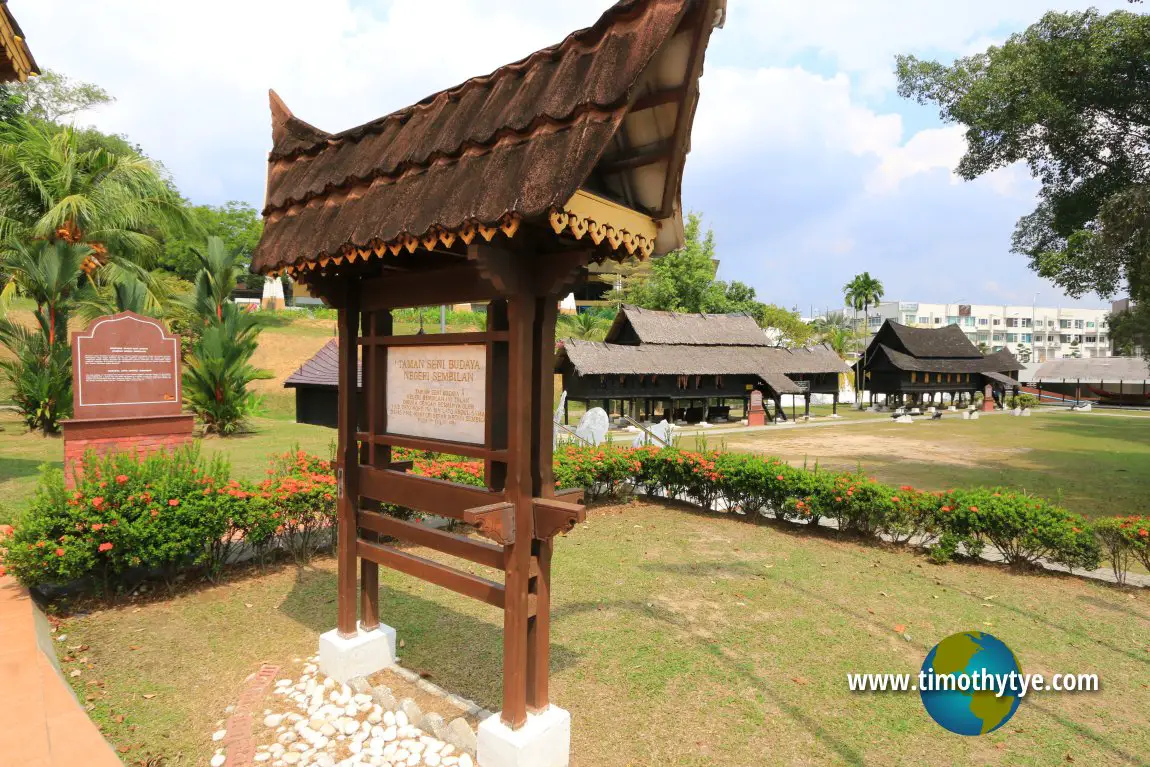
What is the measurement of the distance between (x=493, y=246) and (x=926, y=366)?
4873 centimetres

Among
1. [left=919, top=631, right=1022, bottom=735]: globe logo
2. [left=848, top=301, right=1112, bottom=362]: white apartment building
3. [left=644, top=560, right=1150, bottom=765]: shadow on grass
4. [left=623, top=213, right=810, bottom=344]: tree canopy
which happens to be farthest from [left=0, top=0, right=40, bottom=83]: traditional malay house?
[left=848, top=301, right=1112, bottom=362]: white apartment building

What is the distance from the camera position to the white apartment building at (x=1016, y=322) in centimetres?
10656

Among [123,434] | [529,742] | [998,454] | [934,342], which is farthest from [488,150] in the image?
[934,342]

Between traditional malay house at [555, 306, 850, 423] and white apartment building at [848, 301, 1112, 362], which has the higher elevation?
white apartment building at [848, 301, 1112, 362]

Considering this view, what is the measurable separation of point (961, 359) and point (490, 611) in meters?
52.2

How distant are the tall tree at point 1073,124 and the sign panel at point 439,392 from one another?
1309 centimetres

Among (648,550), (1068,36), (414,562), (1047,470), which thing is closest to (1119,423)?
(1047,470)

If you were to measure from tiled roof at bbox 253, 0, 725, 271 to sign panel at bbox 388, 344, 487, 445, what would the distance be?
98cm

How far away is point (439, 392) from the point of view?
14.8ft

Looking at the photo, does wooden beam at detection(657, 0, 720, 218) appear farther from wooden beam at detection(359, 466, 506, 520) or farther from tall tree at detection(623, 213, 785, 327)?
tall tree at detection(623, 213, 785, 327)

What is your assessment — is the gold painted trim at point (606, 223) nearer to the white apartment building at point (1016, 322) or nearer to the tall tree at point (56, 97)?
the tall tree at point (56, 97)

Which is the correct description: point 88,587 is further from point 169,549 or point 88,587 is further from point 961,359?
point 961,359

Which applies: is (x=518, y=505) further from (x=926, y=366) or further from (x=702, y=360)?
(x=926, y=366)

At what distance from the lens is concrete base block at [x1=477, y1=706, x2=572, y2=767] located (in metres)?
3.70
